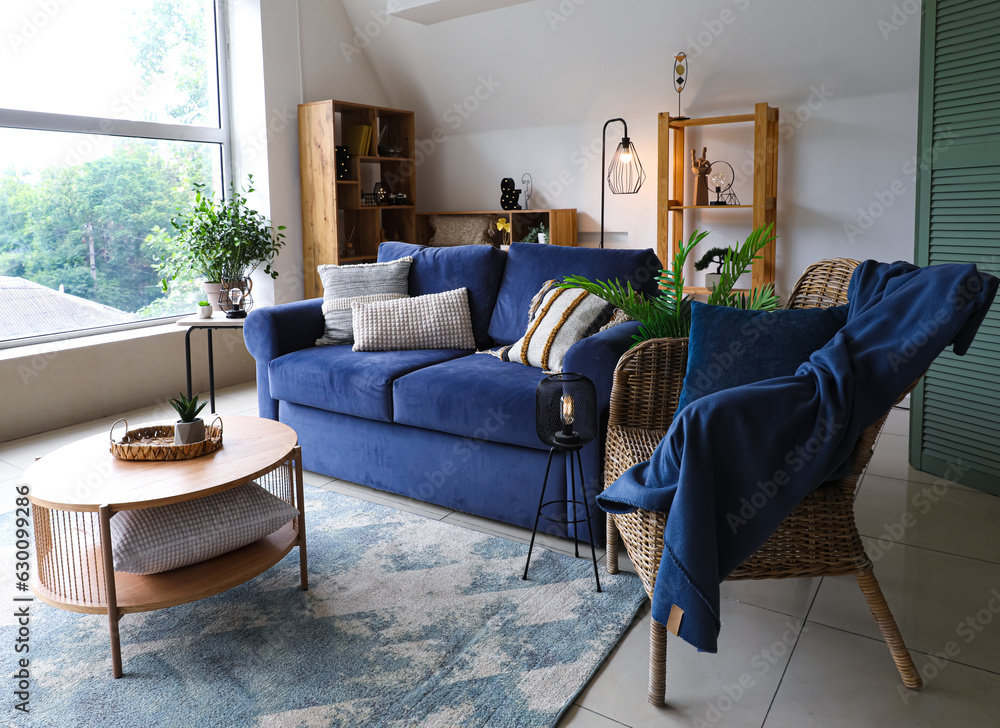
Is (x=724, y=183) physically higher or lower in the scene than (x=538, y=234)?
higher

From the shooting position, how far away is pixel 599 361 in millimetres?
2350

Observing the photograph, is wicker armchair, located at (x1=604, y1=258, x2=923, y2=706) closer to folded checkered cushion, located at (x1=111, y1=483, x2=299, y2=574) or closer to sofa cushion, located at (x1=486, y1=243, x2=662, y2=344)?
folded checkered cushion, located at (x1=111, y1=483, x2=299, y2=574)

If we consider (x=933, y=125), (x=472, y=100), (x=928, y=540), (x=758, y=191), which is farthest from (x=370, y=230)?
(x=928, y=540)

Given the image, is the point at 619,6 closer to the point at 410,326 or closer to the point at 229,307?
the point at 410,326

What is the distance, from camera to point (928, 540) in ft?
8.11

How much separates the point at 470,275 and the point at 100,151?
2.44 meters

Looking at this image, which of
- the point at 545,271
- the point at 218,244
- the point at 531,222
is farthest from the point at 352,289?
the point at 531,222

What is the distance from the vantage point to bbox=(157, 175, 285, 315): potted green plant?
169 inches

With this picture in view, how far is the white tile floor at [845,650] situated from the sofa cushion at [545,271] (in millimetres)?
949

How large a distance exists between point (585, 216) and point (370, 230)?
5.03 ft

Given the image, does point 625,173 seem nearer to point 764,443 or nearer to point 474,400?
point 474,400

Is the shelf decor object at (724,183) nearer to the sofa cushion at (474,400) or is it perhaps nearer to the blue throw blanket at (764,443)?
the sofa cushion at (474,400)

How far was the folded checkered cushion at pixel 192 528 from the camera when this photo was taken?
1891 mm

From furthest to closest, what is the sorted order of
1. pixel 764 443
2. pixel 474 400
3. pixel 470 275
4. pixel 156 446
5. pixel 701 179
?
pixel 701 179 < pixel 470 275 < pixel 474 400 < pixel 156 446 < pixel 764 443
